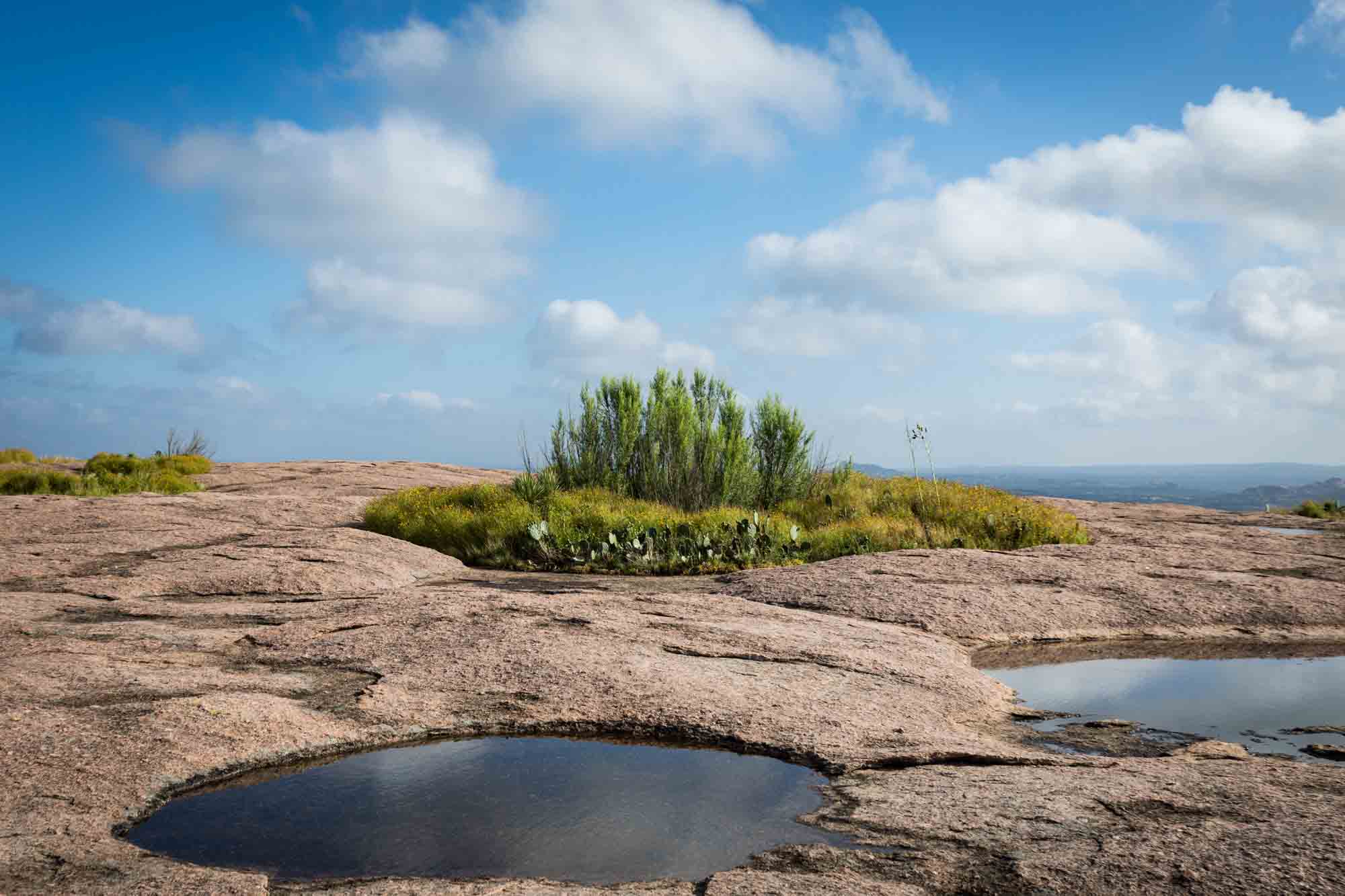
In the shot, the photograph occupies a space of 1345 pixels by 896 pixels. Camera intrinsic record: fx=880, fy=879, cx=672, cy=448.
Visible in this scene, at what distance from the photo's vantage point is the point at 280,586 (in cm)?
709

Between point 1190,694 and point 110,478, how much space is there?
1851 cm

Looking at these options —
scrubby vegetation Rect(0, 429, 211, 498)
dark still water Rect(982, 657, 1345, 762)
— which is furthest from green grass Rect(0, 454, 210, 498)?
dark still water Rect(982, 657, 1345, 762)

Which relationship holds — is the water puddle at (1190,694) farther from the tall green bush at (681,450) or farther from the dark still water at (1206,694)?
the tall green bush at (681,450)

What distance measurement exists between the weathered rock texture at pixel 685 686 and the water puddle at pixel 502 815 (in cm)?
12

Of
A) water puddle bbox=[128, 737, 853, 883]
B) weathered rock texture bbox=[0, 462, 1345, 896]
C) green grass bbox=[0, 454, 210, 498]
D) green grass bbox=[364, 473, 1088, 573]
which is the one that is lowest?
water puddle bbox=[128, 737, 853, 883]

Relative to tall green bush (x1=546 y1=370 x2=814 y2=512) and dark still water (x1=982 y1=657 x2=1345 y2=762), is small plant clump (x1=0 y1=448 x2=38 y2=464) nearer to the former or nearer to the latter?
tall green bush (x1=546 y1=370 x2=814 y2=512)

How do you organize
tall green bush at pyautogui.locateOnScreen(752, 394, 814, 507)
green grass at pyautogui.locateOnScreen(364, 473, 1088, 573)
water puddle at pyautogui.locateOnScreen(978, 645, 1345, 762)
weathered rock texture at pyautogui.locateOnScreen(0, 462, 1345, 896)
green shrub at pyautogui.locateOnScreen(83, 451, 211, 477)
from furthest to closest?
green shrub at pyautogui.locateOnScreen(83, 451, 211, 477) < tall green bush at pyautogui.locateOnScreen(752, 394, 814, 507) < green grass at pyautogui.locateOnScreen(364, 473, 1088, 573) < water puddle at pyautogui.locateOnScreen(978, 645, 1345, 762) < weathered rock texture at pyautogui.locateOnScreen(0, 462, 1345, 896)

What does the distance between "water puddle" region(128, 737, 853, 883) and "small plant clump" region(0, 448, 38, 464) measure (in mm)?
23194

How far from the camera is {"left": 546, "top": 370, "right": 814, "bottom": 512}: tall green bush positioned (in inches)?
504

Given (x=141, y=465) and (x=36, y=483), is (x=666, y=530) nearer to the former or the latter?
(x=36, y=483)

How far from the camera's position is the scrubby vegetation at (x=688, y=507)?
9664 mm

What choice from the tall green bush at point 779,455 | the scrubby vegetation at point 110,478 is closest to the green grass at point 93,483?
the scrubby vegetation at point 110,478

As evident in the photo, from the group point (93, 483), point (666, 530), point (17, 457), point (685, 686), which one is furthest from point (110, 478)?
point (685, 686)

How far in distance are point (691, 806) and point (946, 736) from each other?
1.38 m
